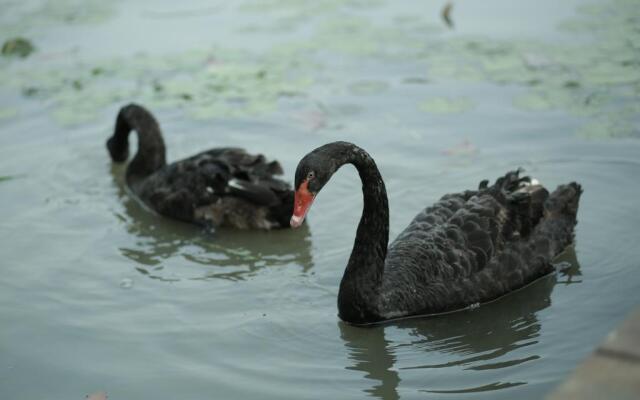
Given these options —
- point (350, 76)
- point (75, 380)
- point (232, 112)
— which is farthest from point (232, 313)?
point (350, 76)

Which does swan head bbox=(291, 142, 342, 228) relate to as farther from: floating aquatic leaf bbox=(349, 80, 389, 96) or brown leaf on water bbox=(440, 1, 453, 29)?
brown leaf on water bbox=(440, 1, 453, 29)

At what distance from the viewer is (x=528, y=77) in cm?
820

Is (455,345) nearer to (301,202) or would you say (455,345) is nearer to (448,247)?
(448,247)

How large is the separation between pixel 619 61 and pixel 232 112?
11.5ft

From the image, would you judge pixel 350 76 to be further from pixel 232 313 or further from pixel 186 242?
pixel 232 313

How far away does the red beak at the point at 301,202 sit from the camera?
4562mm

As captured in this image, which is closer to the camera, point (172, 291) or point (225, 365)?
point (225, 365)

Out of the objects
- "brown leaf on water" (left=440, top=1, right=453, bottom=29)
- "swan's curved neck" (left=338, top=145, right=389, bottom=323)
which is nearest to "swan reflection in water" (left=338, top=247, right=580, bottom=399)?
"swan's curved neck" (left=338, top=145, right=389, bottom=323)

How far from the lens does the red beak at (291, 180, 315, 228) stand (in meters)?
4.56

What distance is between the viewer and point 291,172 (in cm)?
720

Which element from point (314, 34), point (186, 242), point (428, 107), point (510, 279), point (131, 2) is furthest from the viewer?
point (131, 2)

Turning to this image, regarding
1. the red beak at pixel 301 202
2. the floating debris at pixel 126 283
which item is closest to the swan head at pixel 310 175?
the red beak at pixel 301 202

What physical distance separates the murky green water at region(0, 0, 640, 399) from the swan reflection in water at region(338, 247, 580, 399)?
0.01m

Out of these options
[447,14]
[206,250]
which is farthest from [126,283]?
[447,14]
